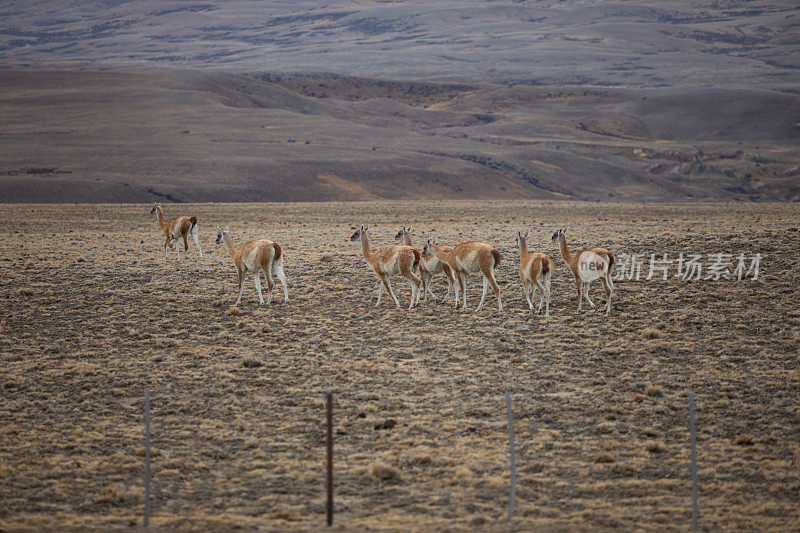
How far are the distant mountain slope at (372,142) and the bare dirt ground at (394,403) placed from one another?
158 feet

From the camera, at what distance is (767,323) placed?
15078mm

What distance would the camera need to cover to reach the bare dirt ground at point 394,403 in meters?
8.18

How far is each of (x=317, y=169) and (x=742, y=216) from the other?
42796mm

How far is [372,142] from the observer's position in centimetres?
9194

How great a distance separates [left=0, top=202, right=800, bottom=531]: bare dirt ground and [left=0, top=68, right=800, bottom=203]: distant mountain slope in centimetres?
4831

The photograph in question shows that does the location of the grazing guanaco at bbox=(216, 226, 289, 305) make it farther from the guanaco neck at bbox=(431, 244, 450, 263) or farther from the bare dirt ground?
the guanaco neck at bbox=(431, 244, 450, 263)

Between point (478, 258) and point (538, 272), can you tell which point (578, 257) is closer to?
point (538, 272)

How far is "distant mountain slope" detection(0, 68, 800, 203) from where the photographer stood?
70.2 m

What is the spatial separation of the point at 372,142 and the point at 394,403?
82371 millimetres

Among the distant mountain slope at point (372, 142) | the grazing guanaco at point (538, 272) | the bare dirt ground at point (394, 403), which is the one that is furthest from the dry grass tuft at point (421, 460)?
the distant mountain slope at point (372, 142)

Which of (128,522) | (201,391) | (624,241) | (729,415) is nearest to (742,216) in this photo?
(624,241)

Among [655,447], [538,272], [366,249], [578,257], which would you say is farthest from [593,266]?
[655,447]

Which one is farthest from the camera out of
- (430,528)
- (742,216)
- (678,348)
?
(742,216)

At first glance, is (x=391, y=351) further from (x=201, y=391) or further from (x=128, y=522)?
(x=128, y=522)
